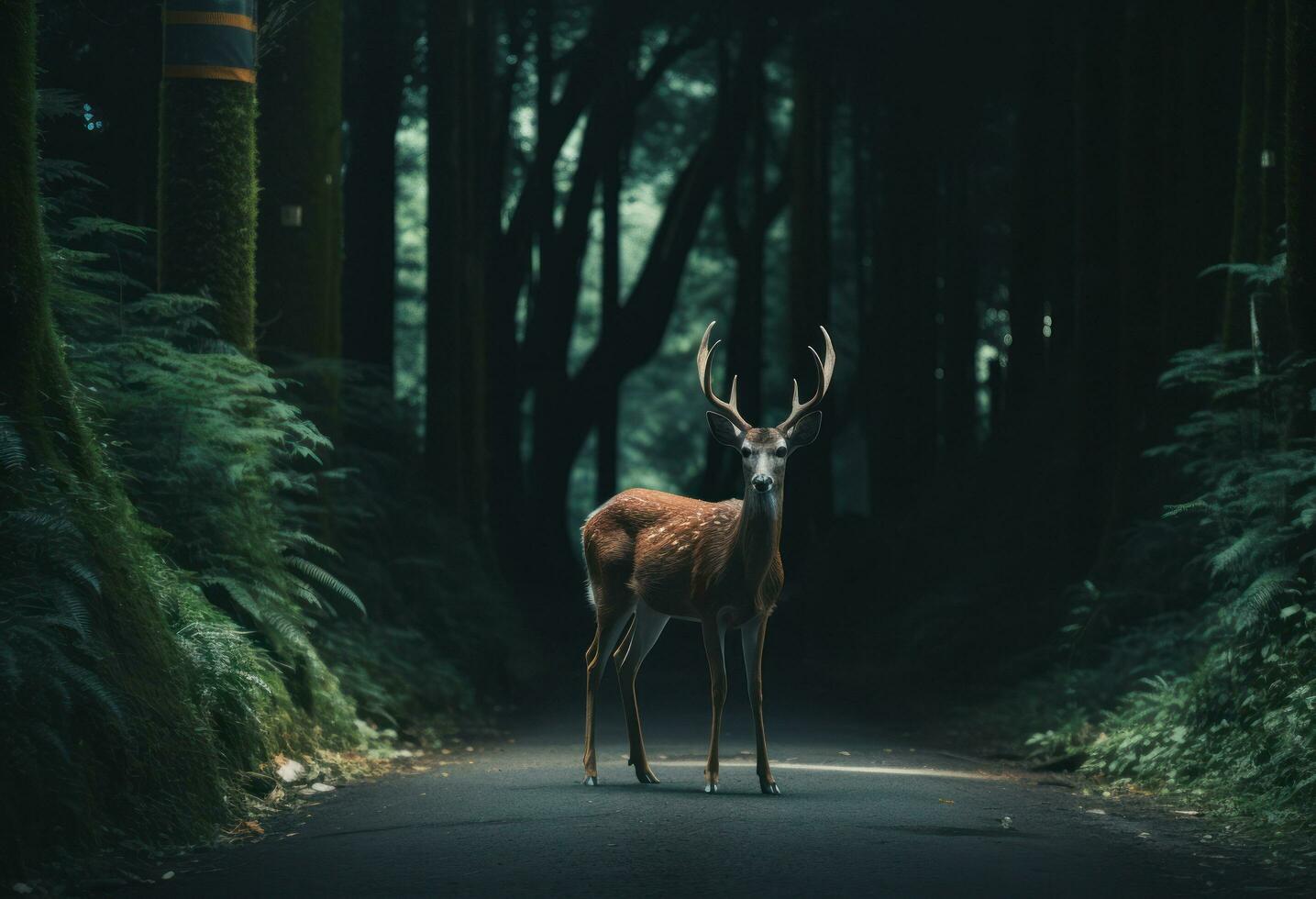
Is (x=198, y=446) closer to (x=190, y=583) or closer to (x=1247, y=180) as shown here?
(x=190, y=583)

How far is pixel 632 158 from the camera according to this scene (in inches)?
2095

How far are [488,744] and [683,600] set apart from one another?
15.0 feet

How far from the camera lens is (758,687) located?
1133 centimetres

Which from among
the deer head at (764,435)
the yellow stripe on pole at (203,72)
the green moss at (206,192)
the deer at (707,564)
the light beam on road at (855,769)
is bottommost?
the light beam on road at (855,769)

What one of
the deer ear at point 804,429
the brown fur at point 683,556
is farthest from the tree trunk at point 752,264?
the deer ear at point 804,429

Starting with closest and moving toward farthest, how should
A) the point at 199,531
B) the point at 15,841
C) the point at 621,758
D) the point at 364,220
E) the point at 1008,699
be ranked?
the point at 15,841, the point at 199,531, the point at 621,758, the point at 1008,699, the point at 364,220

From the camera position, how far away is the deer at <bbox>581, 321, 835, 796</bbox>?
1112cm

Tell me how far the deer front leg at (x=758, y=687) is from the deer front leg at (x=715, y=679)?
16 cm

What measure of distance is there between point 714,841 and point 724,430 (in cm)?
304

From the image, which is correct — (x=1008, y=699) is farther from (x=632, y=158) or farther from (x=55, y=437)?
(x=632, y=158)

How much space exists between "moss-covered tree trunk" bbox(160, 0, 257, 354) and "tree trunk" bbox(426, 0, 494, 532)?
452 inches

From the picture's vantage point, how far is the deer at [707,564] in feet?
36.5

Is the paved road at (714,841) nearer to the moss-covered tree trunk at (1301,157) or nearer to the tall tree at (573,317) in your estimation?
the moss-covered tree trunk at (1301,157)

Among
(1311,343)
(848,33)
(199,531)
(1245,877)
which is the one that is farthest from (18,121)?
(848,33)
